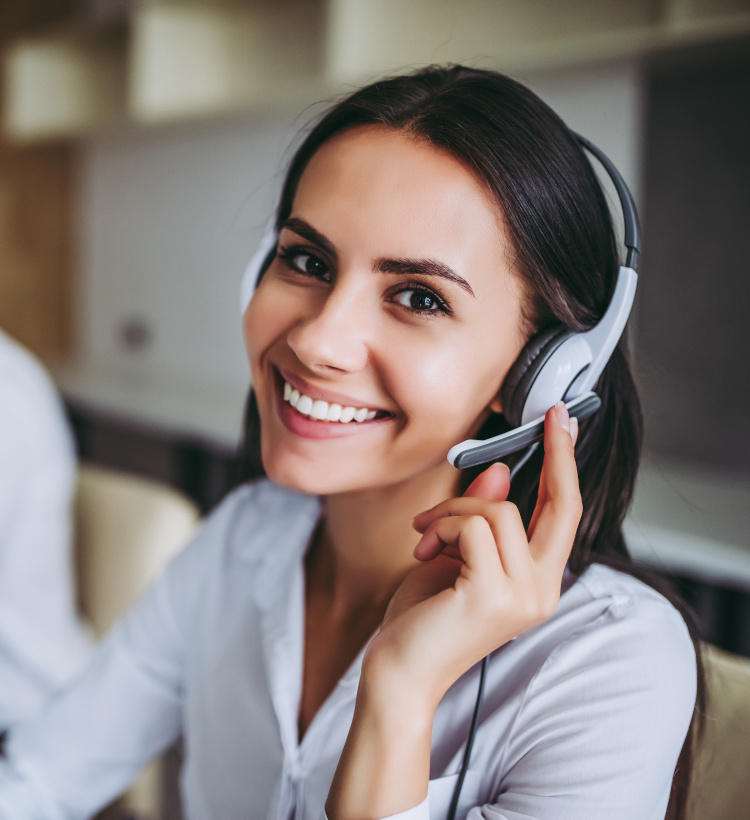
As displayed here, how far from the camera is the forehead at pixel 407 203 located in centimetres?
67

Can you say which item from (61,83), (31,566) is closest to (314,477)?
(31,566)

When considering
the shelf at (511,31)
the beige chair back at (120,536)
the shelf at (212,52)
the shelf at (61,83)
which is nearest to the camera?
the beige chair back at (120,536)

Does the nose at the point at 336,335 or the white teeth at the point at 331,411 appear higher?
the nose at the point at 336,335

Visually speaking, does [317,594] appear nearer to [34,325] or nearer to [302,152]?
[302,152]

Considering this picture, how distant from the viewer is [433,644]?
0.55 meters

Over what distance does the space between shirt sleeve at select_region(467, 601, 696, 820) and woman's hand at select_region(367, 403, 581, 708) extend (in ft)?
0.37

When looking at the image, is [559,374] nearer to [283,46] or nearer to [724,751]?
[724,751]

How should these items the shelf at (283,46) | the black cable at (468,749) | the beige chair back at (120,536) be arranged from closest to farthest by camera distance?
the black cable at (468,749) < the beige chair back at (120,536) < the shelf at (283,46)

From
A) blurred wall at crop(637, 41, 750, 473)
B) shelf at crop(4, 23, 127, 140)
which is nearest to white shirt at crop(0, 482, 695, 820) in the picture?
blurred wall at crop(637, 41, 750, 473)

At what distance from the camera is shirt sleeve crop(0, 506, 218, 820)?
89 centimetres

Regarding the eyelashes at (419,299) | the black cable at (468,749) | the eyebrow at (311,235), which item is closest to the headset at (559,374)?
the black cable at (468,749)

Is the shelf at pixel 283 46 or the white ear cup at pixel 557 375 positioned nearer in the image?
the white ear cup at pixel 557 375

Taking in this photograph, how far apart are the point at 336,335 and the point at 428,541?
21cm

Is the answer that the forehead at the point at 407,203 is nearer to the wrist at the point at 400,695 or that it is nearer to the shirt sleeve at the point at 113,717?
the wrist at the point at 400,695
